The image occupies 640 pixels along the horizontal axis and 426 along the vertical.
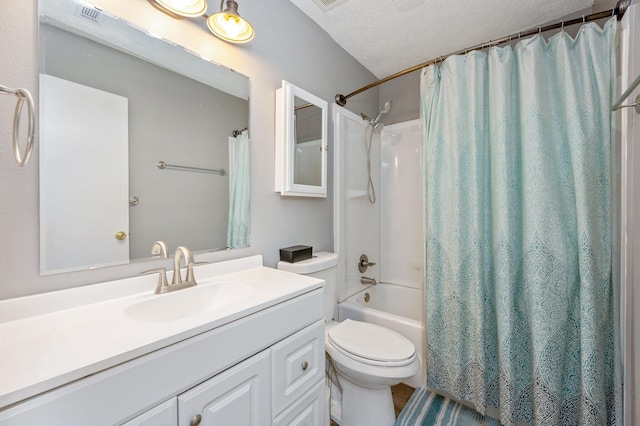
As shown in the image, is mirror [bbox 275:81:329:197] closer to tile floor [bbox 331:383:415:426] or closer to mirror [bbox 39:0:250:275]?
mirror [bbox 39:0:250:275]

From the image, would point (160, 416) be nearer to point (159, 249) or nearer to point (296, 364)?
point (296, 364)

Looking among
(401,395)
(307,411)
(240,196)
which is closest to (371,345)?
(307,411)

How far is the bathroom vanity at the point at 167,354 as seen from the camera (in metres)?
0.50

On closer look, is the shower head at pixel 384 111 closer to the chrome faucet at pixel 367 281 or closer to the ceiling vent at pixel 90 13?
the chrome faucet at pixel 367 281

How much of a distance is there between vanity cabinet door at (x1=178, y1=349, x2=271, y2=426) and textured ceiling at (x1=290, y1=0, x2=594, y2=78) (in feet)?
6.26

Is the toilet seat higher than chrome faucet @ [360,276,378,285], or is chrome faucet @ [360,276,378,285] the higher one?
chrome faucet @ [360,276,378,285]

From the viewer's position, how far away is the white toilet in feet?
4.00

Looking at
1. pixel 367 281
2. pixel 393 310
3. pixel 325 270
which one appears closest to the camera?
pixel 325 270

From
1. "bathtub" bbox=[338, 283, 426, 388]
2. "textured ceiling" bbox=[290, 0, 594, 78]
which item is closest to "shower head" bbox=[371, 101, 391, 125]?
"textured ceiling" bbox=[290, 0, 594, 78]

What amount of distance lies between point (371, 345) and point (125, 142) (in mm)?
1433

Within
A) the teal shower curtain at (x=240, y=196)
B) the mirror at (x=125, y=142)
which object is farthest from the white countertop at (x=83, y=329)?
the teal shower curtain at (x=240, y=196)

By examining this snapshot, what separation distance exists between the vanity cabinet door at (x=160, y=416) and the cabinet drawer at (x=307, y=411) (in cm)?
39

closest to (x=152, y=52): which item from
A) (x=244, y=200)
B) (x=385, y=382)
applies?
(x=244, y=200)

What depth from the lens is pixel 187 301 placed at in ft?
3.23
